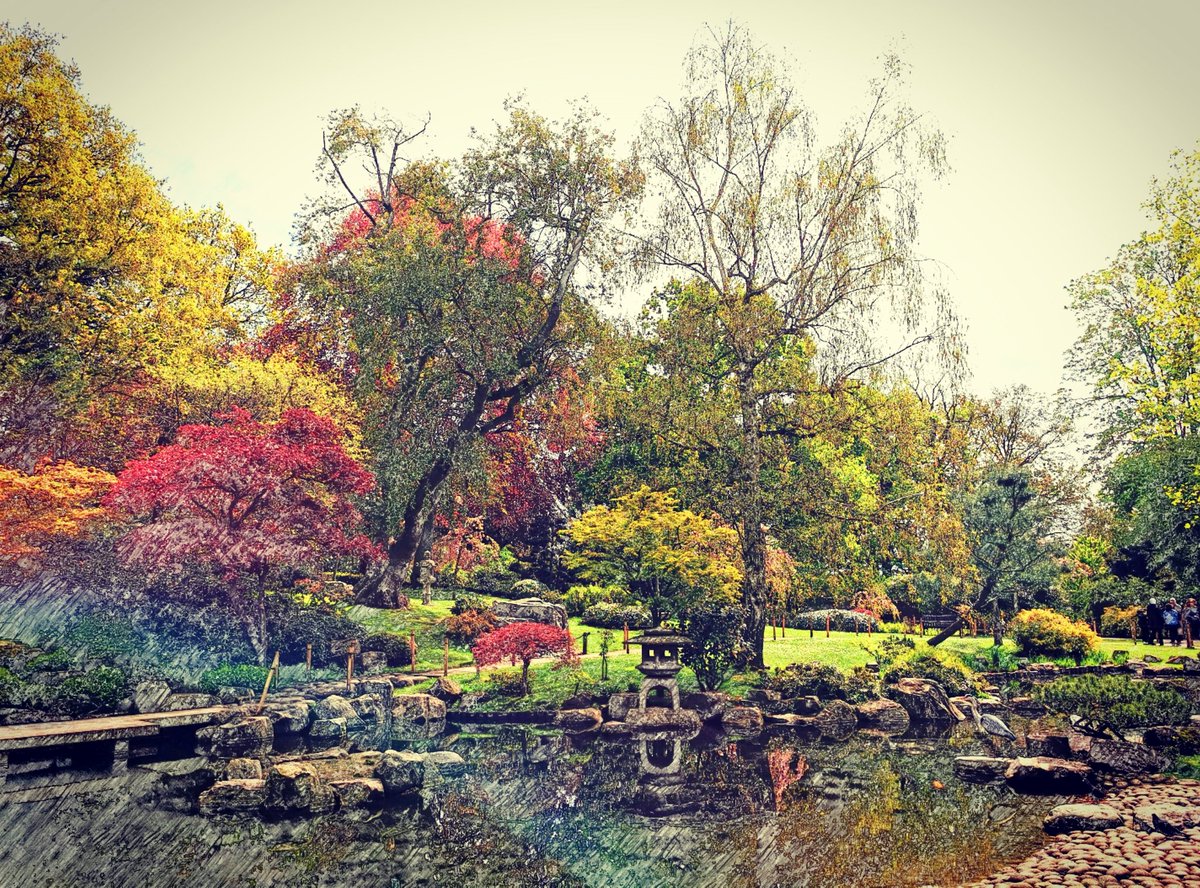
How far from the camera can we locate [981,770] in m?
14.5

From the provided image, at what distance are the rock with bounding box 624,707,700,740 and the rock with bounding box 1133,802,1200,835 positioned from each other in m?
8.23

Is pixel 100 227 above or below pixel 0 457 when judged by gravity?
above

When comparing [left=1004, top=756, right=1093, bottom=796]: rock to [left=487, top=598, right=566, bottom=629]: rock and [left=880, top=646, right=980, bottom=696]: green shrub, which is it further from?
[left=487, top=598, right=566, bottom=629]: rock

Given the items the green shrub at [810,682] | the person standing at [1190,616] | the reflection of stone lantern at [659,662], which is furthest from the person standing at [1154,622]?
the reflection of stone lantern at [659,662]

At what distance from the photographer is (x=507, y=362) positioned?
20.0 m

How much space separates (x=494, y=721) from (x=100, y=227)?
14.4 meters

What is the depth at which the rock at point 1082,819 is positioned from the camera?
36.9ft

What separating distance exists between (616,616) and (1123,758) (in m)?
12.0

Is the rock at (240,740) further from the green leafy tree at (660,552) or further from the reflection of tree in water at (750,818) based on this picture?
the green leafy tree at (660,552)

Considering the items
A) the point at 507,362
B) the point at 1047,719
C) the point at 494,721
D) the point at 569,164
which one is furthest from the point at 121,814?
the point at 1047,719

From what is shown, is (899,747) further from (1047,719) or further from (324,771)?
(324,771)

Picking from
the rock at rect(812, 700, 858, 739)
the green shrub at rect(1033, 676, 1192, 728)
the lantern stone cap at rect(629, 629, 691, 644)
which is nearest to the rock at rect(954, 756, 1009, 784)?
the rock at rect(812, 700, 858, 739)

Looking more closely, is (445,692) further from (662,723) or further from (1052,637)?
(1052,637)

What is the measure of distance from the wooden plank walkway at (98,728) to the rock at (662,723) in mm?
8183
